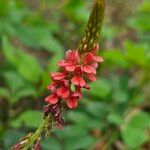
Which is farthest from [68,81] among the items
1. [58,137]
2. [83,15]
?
[83,15]

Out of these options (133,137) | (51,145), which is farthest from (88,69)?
(133,137)

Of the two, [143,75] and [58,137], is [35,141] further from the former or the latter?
[143,75]

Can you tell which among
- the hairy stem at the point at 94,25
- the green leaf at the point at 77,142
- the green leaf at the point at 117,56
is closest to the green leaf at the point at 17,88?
the green leaf at the point at 77,142

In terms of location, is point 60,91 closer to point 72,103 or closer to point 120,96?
point 72,103

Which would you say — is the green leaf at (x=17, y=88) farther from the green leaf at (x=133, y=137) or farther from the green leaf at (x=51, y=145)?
the green leaf at (x=133, y=137)

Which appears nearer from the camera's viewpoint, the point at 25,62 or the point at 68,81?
the point at 68,81

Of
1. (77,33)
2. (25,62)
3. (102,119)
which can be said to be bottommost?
(102,119)
